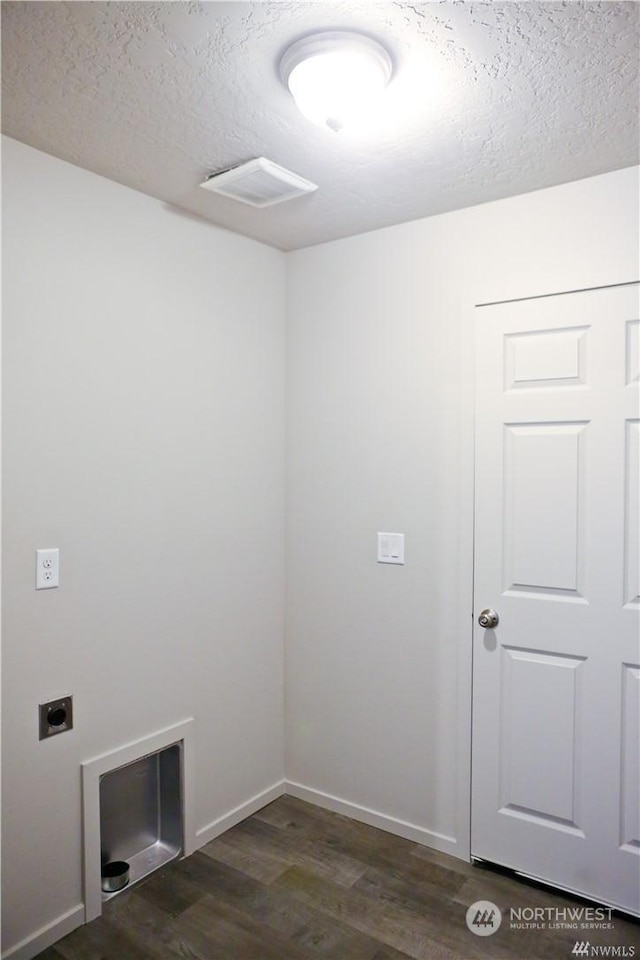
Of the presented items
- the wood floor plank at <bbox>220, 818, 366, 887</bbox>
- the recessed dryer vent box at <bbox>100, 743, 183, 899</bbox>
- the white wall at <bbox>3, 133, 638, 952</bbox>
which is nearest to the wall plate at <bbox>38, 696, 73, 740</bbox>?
the white wall at <bbox>3, 133, 638, 952</bbox>

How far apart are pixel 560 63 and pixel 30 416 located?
1.73 metres

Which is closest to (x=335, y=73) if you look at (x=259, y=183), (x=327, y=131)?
(x=327, y=131)

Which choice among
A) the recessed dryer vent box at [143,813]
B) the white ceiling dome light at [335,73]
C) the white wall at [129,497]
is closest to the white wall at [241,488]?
the white wall at [129,497]

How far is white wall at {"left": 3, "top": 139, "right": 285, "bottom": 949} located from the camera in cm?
A: 198

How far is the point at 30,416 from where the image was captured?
6.54 ft

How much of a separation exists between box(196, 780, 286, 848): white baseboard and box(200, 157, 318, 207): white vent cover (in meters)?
2.43

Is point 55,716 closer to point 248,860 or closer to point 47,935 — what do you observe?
point 47,935

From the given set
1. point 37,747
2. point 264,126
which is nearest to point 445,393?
point 264,126

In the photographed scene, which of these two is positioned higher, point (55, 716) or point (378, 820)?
point (55, 716)

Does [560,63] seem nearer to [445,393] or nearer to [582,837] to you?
[445,393]

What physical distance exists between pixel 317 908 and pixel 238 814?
65cm

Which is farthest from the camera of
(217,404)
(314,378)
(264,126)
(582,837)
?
(314,378)

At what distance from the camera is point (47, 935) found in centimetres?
203

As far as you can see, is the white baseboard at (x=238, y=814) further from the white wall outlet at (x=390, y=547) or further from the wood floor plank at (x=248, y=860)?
the white wall outlet at (x=390, y=547)
